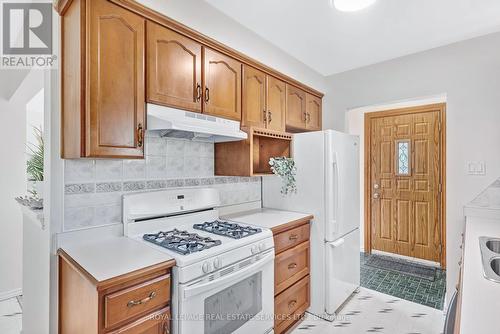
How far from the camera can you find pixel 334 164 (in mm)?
2318

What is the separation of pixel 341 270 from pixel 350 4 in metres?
2.13

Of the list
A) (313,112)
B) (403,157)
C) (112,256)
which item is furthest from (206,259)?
(403,157)

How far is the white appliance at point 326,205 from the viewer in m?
2.31

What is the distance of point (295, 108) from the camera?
2.82 m

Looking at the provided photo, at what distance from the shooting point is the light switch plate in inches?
89.2

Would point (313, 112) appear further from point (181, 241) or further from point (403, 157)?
point (181, 241)

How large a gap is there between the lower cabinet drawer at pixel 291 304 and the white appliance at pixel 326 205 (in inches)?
4.2

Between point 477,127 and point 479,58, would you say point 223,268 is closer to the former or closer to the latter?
point 477,127

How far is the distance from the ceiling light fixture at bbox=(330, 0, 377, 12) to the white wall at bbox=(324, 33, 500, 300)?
1.12 m

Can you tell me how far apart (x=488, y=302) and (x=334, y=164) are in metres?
1.63

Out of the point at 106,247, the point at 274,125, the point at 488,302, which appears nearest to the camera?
the point at 488,302

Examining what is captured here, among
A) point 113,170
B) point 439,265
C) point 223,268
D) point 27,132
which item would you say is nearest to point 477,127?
point 439,265

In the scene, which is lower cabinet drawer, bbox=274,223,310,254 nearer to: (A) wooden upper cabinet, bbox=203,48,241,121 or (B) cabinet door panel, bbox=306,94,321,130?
(A) wooden upper cabinet, bbox=203,48,241,121

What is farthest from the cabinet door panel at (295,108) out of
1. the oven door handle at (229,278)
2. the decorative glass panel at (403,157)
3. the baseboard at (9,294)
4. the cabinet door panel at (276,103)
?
the baseboard at (9,294)
